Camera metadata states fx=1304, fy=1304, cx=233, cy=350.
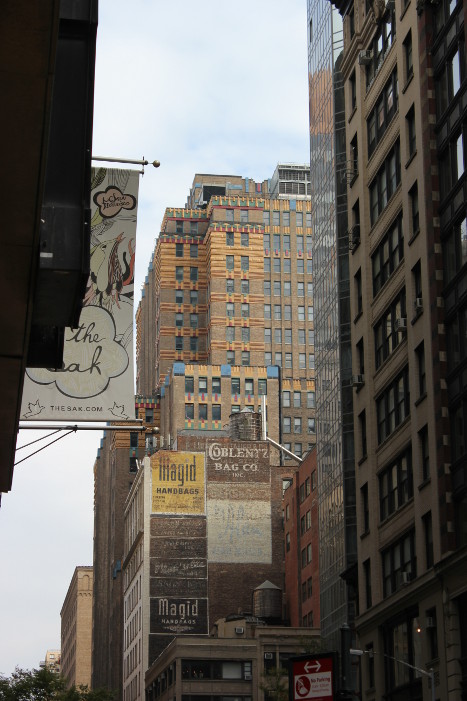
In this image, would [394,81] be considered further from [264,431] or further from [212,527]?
[264,431]

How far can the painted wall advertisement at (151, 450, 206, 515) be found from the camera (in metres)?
134

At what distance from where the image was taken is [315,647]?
8738cm

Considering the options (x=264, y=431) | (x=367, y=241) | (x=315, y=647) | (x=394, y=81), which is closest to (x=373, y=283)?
(x=367, y=241)

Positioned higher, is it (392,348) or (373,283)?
(373,283)

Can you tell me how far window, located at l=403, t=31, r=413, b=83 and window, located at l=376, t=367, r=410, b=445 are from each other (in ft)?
42.4

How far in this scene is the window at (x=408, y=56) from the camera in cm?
5644

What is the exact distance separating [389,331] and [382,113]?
10771 millimetres

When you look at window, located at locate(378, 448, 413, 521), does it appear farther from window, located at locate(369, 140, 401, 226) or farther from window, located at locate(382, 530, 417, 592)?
window, located at locate(369, 140, 401, 226)

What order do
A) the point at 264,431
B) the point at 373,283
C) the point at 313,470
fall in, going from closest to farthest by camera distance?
the point at 373,283 → the point at 313,470 → the point at 264,431

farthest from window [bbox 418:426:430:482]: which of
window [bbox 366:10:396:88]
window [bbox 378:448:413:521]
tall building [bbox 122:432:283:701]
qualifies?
tall building [bbox 122:432:283:701]

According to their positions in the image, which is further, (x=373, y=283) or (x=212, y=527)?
(x=212, y=527)

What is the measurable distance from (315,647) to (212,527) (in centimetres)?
4716

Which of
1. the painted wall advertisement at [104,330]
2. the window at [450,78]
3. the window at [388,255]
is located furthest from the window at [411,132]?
the painted wall advertisement at [104,330]

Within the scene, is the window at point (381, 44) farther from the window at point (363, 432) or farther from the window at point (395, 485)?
the window at point (395, 485)
